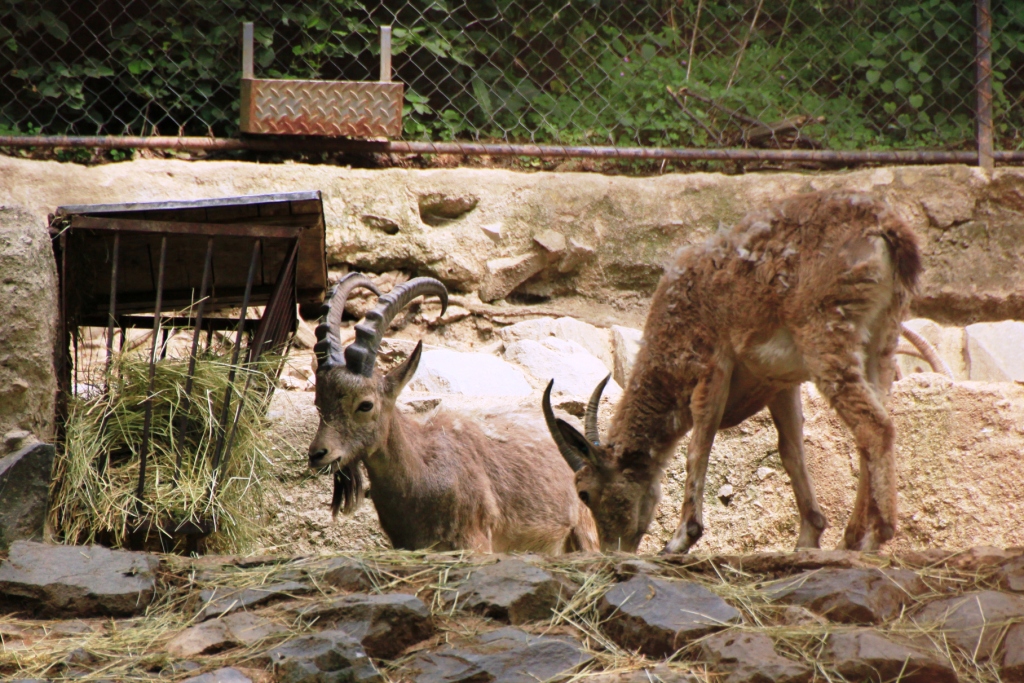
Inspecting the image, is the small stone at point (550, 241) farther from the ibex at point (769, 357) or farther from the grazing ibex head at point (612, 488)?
the grazing ibex head at point (612, 488)

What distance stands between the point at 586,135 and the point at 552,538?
3.81m

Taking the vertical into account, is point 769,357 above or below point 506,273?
above

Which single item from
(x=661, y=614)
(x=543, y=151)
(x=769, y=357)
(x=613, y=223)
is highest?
(x=543, y=151)

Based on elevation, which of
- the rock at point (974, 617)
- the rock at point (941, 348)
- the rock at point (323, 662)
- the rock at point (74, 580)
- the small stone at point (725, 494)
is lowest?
the small stone at point (725, 494)

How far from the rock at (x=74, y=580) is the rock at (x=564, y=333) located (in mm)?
4313

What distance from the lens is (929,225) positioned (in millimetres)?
8477

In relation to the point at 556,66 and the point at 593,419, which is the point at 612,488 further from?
the point at 556,66

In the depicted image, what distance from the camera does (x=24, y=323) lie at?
14.4ft

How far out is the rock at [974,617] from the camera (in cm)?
346

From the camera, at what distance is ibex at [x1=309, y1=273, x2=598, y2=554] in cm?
546

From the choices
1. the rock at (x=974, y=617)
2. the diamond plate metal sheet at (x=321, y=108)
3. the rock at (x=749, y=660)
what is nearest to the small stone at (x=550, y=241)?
the diamond plate metal sheet at (x=321, y=108)

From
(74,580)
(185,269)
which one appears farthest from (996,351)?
(74,580)

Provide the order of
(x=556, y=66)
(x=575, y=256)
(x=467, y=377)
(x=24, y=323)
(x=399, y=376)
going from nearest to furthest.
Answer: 1. (x=24, y=323)
2. (x=399, y=376)
3. (x=467, y=377)
4. (x=575, y=256)
5. (x=556, y=66)

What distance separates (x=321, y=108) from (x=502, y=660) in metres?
5.58
